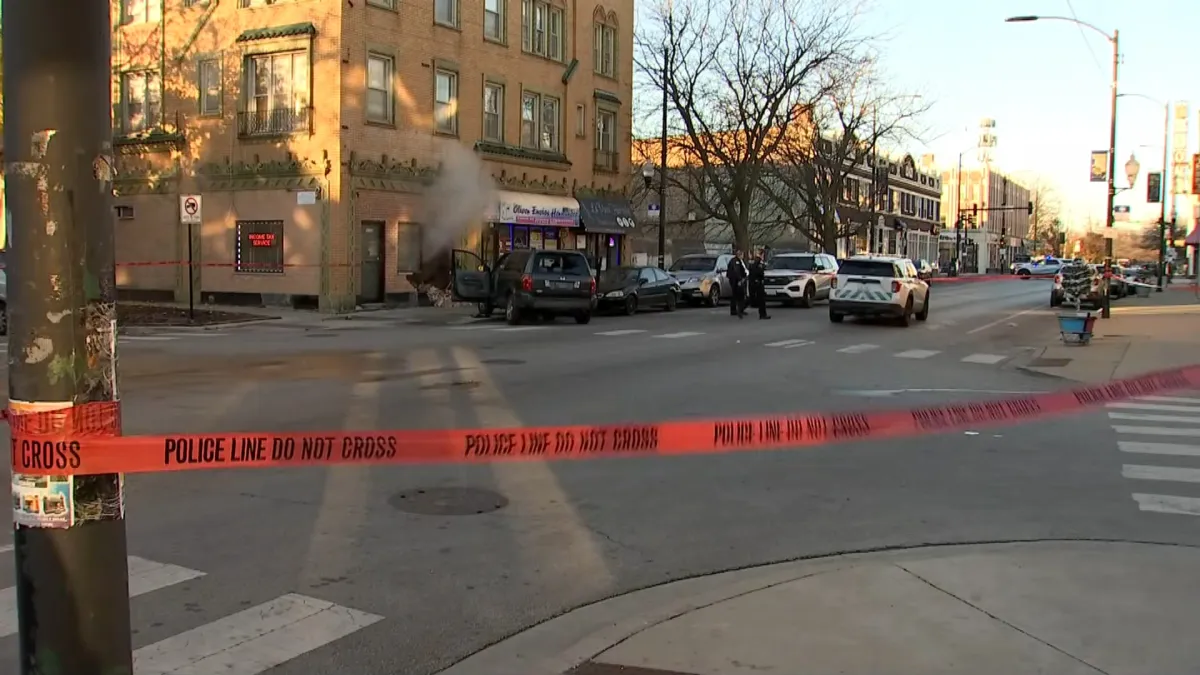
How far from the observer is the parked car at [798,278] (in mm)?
31875

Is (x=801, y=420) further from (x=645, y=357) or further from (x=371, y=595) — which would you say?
(x=645, y=357)

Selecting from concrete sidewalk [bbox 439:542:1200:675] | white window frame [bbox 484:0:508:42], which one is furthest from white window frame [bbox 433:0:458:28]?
concrete sidewalk [bbox 439:542:1200:675]

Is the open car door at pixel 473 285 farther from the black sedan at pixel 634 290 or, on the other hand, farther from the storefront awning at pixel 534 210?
the storefront awning at pixel 534 210

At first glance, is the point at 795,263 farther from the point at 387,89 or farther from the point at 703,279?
the point at 387,89

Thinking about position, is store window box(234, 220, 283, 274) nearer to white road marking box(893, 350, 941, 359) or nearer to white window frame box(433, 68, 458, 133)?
white window frame box(433, 68, 458, 133)

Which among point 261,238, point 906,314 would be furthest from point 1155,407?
point 261,238

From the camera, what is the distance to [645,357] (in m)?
16.2

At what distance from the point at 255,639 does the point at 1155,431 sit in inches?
362

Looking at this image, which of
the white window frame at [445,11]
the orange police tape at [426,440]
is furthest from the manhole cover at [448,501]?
the white window frame at [445,11]

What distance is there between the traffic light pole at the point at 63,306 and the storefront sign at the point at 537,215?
29.0 metres

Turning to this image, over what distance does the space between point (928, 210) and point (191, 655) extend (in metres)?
114

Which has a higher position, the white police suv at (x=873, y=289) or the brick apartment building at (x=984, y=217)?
the brick apartment building at (x=984, y=217)

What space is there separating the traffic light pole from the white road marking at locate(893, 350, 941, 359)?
1632 cm

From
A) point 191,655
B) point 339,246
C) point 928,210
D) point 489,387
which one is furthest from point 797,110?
point 928,210
